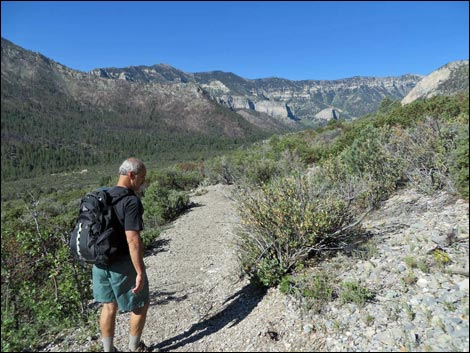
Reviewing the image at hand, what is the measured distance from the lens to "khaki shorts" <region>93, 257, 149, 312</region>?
121 inches

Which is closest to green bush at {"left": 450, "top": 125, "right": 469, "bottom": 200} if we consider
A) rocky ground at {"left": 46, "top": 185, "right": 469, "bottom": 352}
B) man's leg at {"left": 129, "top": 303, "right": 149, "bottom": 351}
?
rocky ground at {"left": 46, "top": 185, "right": 469, "bottom": 352}

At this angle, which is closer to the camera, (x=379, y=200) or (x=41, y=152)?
(x=379, y=200)

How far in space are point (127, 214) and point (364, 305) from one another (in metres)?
2.55

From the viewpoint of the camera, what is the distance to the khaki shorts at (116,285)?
3081mm

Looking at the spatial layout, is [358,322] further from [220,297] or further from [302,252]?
[220,297]

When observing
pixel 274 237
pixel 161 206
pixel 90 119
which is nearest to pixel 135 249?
pixel 274 237

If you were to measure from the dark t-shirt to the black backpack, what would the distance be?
0.04 metres

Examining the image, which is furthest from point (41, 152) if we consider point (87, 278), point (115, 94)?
point (87, 278)

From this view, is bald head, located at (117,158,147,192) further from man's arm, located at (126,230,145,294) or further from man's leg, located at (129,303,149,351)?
man's leg, located at (129,303,149,351)

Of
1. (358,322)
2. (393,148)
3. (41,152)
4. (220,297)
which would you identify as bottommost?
(220,297)

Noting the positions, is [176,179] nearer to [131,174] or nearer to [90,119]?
[131,174]

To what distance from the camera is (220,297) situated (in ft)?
15.2

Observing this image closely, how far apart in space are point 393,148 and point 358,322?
507 centimetres

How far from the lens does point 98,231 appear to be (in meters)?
2.96
